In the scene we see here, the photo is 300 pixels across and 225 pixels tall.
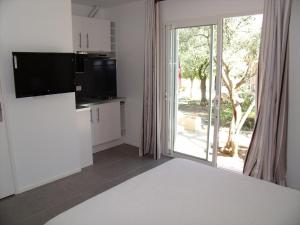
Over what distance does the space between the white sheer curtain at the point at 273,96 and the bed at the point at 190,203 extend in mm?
982

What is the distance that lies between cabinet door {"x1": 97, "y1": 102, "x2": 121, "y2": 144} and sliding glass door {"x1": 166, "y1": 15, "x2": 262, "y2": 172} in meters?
1.04

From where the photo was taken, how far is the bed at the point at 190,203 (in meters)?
1.57

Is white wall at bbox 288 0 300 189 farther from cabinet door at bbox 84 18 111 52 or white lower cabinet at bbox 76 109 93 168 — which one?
cabinet door at bbox 84 18 111 52

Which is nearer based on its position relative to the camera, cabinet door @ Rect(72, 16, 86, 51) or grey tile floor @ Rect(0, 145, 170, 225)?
grey tile floor @ Rect(0, 145, 170, 225)

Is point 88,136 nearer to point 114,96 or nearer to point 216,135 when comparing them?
point 114,96

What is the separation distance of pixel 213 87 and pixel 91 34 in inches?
89.5

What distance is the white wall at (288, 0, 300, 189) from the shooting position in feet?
8.91

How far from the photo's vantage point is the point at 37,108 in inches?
122

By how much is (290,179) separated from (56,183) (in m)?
3.00

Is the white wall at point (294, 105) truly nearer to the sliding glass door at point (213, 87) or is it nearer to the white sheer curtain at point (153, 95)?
the sliding glass door at point (213, 87)

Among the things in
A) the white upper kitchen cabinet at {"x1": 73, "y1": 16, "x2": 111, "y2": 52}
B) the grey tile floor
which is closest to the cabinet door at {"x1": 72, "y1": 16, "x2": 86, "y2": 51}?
the white upper kitchen cabinet at {"x1": 73, "y1": 16, "x2": 111, "y2": 52}

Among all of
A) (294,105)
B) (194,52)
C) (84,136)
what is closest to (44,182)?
(84,136)

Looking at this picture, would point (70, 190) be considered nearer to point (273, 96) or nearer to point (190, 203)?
point (190, 203)

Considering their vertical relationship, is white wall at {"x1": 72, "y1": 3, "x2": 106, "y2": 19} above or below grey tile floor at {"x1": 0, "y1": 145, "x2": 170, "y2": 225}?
above
